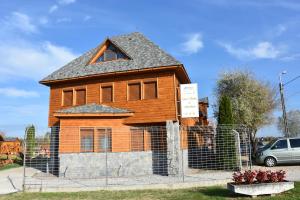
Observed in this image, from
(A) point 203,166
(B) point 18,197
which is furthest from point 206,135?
(B) point 18,197

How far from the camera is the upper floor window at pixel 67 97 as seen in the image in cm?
2158

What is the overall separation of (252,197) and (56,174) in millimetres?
13006

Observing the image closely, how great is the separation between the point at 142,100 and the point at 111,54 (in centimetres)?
491

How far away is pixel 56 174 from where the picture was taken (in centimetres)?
1884

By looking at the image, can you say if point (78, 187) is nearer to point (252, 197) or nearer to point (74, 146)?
point (74, 146)

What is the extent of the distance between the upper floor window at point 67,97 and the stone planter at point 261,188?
1458 centimetres

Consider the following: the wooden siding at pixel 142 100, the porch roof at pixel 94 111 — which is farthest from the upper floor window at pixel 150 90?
the porch roof at pixel 94 111

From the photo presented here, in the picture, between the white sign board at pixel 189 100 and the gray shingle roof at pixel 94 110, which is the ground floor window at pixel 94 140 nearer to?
the gray shingle roof at pixel 94 110

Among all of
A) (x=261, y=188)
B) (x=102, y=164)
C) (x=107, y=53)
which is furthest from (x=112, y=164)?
(x=261, y=188)

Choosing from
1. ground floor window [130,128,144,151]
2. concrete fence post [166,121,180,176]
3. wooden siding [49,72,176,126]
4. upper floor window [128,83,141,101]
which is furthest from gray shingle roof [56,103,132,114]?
concrete fence post [166,121,180,176]

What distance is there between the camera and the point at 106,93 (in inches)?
813

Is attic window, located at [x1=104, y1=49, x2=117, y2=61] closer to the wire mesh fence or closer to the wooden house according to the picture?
the wooden house

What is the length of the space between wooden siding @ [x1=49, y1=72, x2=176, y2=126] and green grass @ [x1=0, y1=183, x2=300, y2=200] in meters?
6.84

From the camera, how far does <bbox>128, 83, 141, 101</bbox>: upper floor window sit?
64.1ft
